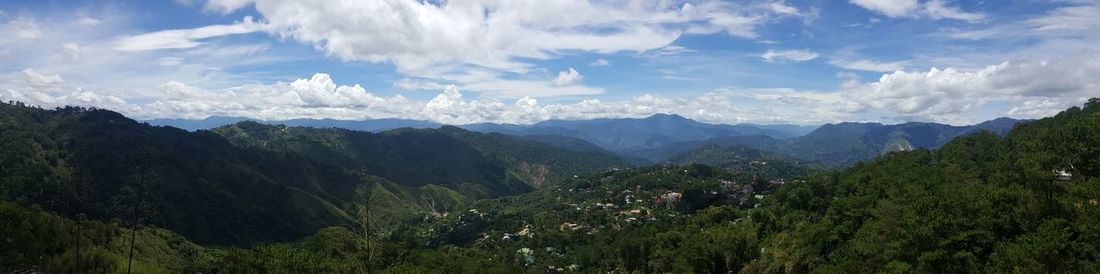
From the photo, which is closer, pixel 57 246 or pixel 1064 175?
pixel 1064 175

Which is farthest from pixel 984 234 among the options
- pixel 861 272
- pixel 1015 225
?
pixel 861 272

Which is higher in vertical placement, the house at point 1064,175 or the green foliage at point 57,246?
the house at point 1064,175

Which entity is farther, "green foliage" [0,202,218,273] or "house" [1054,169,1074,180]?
"green foliage" [0,202,218,273]

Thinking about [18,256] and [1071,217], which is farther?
[18,256]

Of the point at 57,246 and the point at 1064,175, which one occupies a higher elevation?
the point at 1064,175

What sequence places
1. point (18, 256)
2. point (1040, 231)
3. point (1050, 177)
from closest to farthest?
point (1040, 231) → point (1050, 177) → point (18, 256)

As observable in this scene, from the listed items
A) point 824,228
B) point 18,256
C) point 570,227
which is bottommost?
Answer: point 570,227

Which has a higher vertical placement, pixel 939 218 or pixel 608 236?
pixel 939 218

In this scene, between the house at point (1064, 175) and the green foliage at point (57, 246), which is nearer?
the house at point (1064, 175)

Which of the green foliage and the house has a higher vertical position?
the house

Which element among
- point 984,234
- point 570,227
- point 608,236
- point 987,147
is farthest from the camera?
point 570,227

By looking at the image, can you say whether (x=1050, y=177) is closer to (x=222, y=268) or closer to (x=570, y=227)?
(x=222, y=268)
